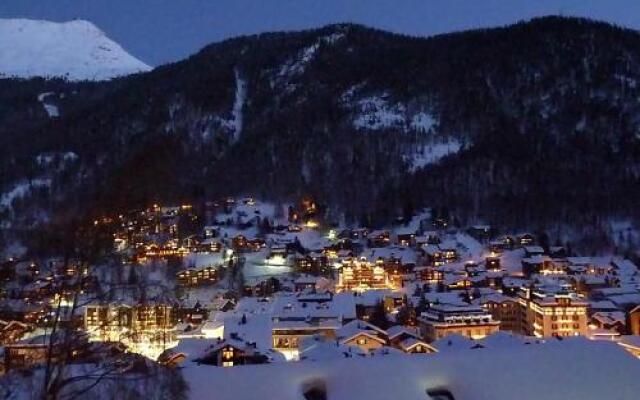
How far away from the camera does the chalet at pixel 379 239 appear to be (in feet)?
198

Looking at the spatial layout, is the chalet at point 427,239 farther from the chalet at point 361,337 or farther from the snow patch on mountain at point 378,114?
the snow patch on mountain at point 378,114

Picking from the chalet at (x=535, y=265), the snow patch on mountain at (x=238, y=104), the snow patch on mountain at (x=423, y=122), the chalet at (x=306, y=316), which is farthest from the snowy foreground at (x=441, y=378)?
the snow patch on mountain at (x=238, y=104)

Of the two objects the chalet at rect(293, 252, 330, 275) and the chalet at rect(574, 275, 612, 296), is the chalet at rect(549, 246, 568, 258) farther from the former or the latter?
the chalet at rect(293, 252, 330, 275)

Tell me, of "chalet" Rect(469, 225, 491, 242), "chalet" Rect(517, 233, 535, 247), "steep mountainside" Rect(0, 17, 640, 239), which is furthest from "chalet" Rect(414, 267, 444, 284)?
"steep mountainside" Rect(0, 17, 640, 239)

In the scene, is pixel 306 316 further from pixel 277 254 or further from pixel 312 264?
pixel 277 254

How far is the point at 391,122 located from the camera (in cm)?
10006

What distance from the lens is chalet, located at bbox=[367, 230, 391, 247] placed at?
60.4 meters

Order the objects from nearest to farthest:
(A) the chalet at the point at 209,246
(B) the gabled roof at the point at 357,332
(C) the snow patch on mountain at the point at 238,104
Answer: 1. (B) the gabled roof at the point at 357,332
2. (A) the chalet at the point at 209,246
3. (C) the snow patch on mountain at the point at 238,104

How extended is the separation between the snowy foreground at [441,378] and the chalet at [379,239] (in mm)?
54111

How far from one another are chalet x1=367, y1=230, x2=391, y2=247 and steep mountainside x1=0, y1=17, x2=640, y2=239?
7668 millimetres

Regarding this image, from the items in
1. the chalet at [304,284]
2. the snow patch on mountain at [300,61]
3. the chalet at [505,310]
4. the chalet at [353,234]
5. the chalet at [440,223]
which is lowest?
the chalet at [505,310]

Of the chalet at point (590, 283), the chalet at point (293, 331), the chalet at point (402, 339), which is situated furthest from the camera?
the chalet at point (590, 283)

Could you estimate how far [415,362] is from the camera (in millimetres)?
5965

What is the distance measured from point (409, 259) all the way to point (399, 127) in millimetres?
47476
